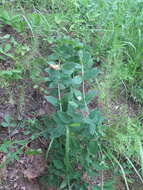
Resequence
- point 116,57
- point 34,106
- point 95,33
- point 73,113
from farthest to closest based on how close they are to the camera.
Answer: point 95,33 < point 116,57 < point 34,106 < point 73,113

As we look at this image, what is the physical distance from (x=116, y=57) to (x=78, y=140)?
3.10 feet

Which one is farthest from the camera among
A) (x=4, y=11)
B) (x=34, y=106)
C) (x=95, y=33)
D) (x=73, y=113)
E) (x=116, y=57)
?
(x=95, y=33)

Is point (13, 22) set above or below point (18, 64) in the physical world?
above

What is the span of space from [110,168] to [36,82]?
2.41 feet

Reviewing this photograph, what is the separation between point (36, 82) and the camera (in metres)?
1.91

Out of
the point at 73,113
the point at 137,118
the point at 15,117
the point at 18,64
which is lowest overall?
the point at 137,118

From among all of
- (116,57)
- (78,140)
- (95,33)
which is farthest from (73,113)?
(95,33)

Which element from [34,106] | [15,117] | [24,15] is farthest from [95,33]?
[15,117]

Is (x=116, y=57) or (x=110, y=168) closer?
(x=110, y=168)

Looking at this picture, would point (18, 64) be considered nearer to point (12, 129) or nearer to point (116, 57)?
point (12, 129)

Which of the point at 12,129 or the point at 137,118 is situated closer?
the point at 12,129

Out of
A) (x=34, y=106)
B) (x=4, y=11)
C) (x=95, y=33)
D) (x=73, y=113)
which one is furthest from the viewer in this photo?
(x=95, y=33)

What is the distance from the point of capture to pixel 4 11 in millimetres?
2045

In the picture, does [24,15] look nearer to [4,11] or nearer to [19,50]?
[4,11]
